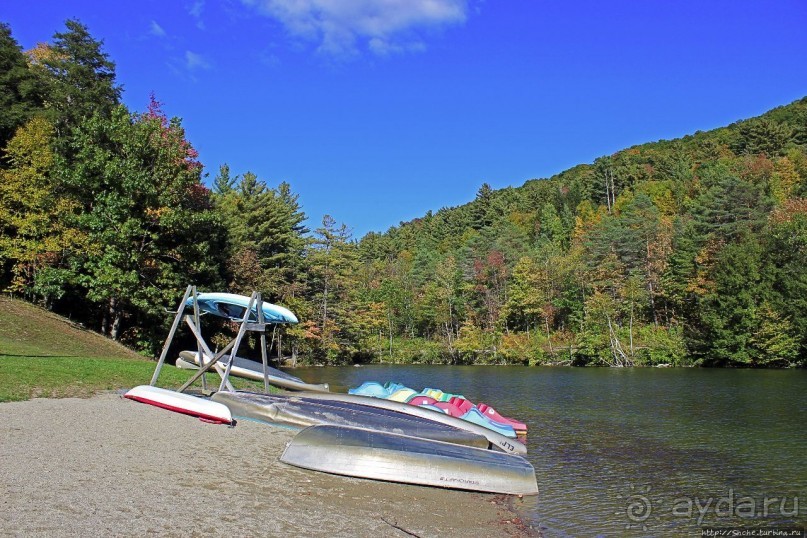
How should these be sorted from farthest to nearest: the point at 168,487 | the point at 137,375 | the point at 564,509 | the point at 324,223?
the point at 324,223 < the point at 137,375 < the point at 564,509 < the point at 168,487

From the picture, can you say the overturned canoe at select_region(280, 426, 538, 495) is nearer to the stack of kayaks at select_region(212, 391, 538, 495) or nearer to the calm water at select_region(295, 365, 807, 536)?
the stack of kayaks at select_region(212, 391, 538, 495)

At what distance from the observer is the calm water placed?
9.47 meters

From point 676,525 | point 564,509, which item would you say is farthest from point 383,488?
point 676,525

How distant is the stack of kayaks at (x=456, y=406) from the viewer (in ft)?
49.7

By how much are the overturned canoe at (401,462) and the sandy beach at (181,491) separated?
0.17m

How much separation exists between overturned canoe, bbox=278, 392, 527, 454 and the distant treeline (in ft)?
55.1

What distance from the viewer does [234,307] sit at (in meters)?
17.1

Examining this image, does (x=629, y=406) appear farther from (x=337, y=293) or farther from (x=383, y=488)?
(x=337, y=293)

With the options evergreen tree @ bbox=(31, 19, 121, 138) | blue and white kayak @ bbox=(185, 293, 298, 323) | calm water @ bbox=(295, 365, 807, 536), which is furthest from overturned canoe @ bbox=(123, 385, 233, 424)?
evergreen tree @ bbox=(31, 19, 121, 138)

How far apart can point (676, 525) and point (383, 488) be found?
470cm

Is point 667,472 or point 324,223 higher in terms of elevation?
point 324,223

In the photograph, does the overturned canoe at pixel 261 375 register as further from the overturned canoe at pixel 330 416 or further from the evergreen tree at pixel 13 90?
the evergreen tree at pixel 13 90

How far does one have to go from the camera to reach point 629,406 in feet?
75.7

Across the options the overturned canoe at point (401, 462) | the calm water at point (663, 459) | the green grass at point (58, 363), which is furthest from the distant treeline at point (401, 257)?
the overturned canoe at point (401, 462)
